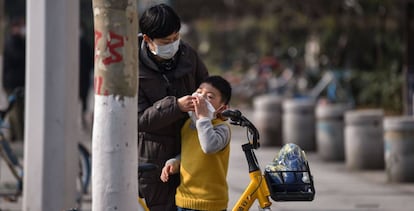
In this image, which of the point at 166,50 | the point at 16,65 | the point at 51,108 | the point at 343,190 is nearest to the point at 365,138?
the point at 343,190

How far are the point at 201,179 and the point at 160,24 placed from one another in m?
0.84

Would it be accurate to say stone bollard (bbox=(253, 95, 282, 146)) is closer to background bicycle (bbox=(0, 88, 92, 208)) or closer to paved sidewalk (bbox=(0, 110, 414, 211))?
paved sidewalk (bbox=(0, 110, 414, 211))

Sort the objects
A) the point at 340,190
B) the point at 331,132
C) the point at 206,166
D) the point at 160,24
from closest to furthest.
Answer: the point at 206,166 < the point at 160,24 < the point at 340,190 < the point at 331,132

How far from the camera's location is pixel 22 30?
659 inches

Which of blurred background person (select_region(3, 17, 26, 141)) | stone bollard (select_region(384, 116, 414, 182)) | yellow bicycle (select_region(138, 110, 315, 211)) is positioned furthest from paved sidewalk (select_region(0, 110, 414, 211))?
yellow bicycle (select_region(138, 110, 315, 211))

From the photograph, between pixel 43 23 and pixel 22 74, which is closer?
pixel 43 23

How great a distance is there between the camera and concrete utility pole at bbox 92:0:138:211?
4.84 metres

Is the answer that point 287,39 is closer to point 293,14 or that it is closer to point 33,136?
point 293,14

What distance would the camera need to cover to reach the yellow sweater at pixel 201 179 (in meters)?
5.32

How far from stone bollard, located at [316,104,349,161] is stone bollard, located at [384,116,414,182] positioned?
87.1 inches

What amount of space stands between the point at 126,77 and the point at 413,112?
1105cm

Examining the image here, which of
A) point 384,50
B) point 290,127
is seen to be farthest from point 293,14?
point 290,127

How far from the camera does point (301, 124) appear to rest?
52.5 feet

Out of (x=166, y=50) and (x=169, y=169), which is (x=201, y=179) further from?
(x=166, y=50)
